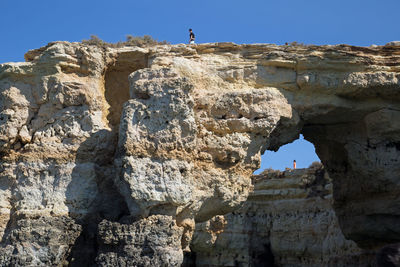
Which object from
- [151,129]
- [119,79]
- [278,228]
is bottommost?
[151,129]

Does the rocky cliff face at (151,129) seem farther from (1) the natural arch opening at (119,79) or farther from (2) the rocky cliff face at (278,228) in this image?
(2) the rocky cliff face at (278,228)

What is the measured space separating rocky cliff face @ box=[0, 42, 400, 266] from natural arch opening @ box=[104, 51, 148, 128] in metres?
0.03

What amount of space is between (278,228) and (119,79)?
10.7 m

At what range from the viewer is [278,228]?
20422 mm

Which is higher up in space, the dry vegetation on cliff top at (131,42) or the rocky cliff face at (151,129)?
the dry vegetation on cliff top at (131,42)

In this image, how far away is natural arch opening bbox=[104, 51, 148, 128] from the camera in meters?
11.4

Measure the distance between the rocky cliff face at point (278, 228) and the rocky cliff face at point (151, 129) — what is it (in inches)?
253

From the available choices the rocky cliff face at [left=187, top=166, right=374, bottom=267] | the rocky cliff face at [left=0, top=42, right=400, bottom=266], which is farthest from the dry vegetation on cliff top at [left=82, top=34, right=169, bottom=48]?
the rocky cliff face at [left=187, top=166, right=374, bottom=267]

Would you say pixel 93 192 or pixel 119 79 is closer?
pixel 93 192

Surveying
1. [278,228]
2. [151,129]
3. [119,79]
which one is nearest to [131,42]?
[119,79]

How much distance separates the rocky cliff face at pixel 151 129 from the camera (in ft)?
31.9

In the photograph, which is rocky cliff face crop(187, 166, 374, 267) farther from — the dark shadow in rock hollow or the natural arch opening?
the dark shadow in rock hollow

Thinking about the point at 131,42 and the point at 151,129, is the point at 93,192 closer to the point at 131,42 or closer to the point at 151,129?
the point at 151,129

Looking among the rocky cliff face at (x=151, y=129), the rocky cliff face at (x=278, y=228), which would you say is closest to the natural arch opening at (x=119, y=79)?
the rocky cliff face at (x=151, y=129)
